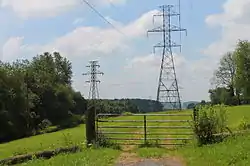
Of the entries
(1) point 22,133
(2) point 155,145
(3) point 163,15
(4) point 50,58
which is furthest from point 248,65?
(2) point 155,145

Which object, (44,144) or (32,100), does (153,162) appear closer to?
(44,144)

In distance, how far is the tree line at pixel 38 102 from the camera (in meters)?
71.5

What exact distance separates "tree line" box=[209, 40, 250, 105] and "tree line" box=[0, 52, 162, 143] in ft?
57.2

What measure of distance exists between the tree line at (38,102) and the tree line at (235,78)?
57.2ft

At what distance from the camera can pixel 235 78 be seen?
9300 cm

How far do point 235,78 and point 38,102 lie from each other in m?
37.0

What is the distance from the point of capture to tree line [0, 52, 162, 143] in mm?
71488

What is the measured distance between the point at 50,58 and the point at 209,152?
110m

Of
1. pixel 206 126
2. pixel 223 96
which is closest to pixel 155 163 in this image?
pixel 206 126

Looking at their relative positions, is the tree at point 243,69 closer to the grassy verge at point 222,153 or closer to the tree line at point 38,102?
the tree line at point 38,102

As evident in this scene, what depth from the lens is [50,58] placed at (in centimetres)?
12500

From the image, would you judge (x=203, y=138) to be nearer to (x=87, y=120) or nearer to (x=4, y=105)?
(x=87, y=120)

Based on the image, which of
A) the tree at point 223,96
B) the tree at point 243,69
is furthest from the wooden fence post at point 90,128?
the tree at point 223,96

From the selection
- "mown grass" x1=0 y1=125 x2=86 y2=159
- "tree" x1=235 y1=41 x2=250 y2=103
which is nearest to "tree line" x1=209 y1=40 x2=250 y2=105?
"tree" x1=235 y1=41 x2=250 y2=103
